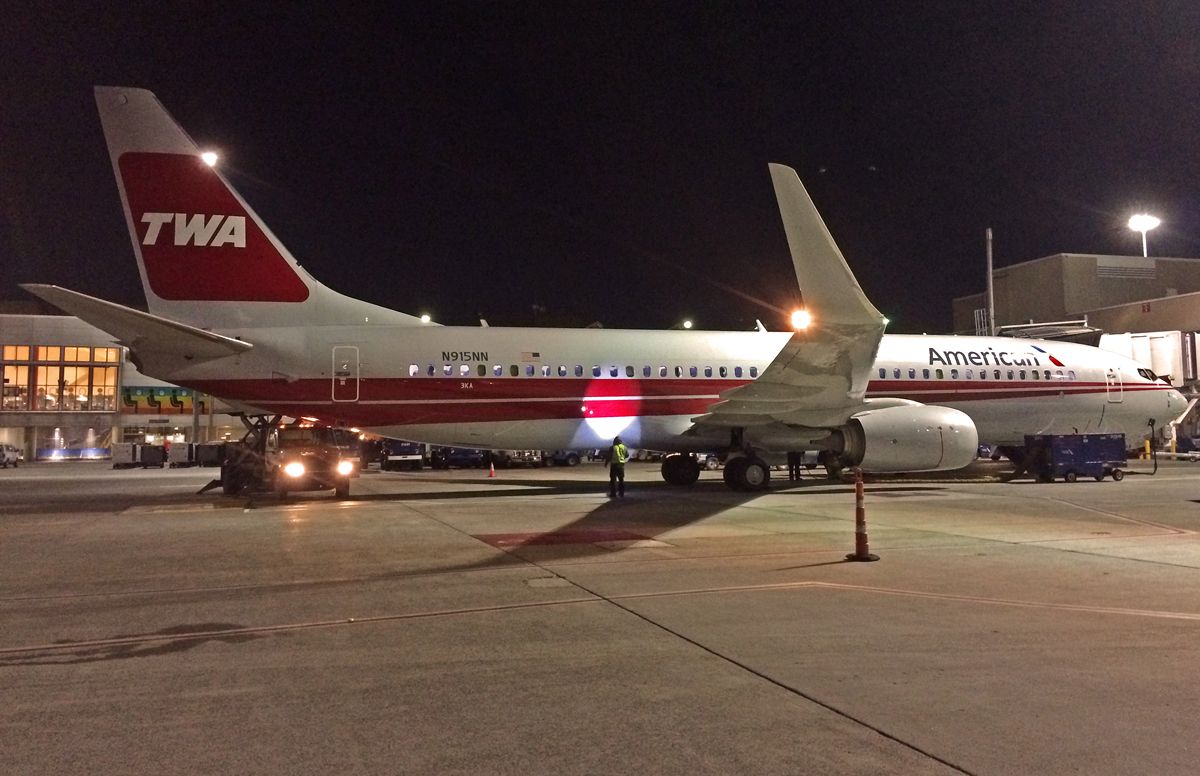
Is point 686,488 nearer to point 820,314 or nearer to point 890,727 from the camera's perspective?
point 820,314

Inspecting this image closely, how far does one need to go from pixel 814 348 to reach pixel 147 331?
12.2 m

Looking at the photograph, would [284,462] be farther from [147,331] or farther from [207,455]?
[207,455]

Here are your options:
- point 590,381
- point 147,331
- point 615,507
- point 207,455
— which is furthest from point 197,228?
point 207,455

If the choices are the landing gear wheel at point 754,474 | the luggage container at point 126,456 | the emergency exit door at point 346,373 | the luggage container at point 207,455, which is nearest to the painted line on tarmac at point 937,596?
the landing gear wheel at point 754,474

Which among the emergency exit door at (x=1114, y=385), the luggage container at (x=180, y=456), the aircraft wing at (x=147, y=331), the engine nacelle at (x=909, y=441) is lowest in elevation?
the luggage container at (x=180, y=456)

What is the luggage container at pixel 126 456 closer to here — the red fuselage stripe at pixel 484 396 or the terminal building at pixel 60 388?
the terminal building at pixel 60 388

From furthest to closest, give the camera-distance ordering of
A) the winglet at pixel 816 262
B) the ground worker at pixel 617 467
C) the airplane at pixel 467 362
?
the ground worker at pixel 617 467, the airplane at pixel 467 362, the winglet at pixel 816 262

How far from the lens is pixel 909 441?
16188 millimetres

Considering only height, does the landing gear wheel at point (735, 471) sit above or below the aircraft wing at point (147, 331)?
below

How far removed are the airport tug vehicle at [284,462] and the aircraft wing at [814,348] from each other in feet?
27.7

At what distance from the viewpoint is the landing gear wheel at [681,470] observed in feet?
67.6

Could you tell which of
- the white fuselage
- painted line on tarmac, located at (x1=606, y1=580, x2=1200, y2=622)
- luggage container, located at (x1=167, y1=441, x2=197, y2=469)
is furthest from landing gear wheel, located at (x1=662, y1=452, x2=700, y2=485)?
luggage container, located at (x1=167, y1=441, x2=197, y2=469)

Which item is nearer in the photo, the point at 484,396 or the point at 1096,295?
the point at 484,396

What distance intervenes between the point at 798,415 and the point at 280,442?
1234 cm
